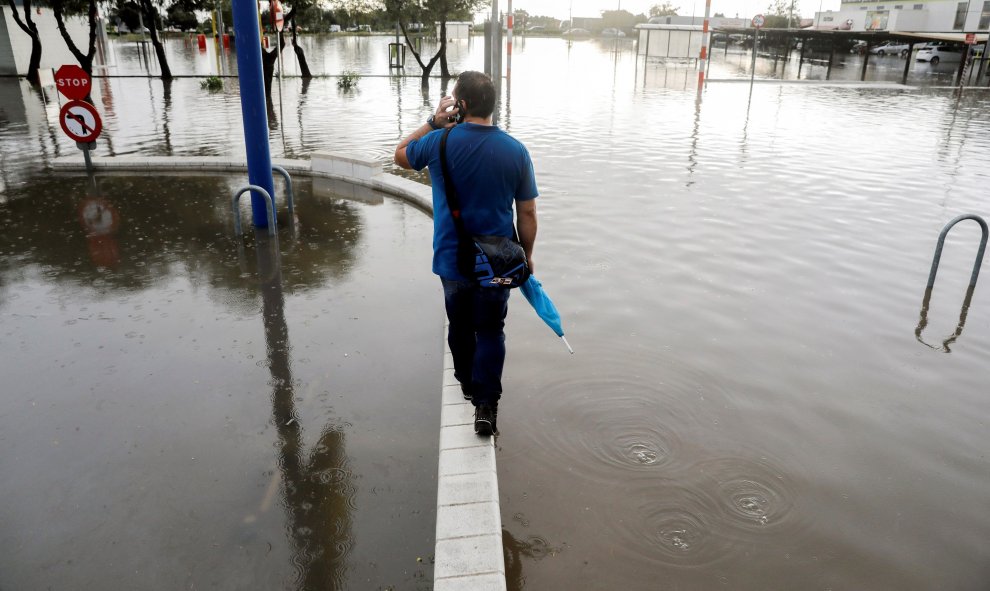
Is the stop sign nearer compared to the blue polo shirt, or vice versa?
the blue polo shirt

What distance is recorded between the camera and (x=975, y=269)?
6.40 meters

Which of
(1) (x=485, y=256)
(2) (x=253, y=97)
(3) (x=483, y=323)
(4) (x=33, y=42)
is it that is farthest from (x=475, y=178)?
(4) (x=33, y=42)

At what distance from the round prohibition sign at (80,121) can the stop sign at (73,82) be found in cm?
14

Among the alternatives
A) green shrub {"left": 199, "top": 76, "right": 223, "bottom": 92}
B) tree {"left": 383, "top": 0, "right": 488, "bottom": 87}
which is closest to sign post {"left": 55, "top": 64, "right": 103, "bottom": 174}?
green shrub {"left": 199, "top": 76, "right": 223, "bottom": 92}

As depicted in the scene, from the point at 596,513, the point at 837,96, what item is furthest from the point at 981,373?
the point at 837,96

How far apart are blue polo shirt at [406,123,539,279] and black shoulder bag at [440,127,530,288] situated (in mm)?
36

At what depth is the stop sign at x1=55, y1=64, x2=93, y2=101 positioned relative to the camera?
30.9 ft

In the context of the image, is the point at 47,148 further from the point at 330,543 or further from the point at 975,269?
the point at 975,269

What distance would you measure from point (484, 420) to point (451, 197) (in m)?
1.19

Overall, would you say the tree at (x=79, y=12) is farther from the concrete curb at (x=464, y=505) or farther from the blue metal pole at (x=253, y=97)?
the concrete curb at (x=464, y=505)

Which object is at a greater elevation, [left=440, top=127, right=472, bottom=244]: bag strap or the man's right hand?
the man's right hand

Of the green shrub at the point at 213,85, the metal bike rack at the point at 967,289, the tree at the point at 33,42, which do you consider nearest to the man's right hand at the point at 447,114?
the metal bike rack at the point at 967,289

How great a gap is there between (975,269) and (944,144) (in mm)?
9838

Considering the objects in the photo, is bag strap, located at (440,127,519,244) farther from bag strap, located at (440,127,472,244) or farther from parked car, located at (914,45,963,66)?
parked car, located at (914,45,963,66)
